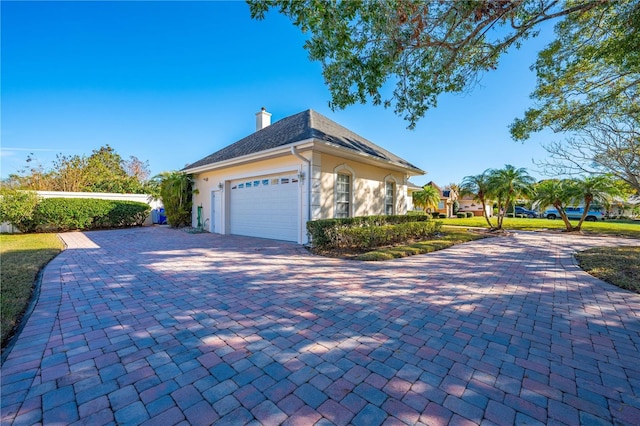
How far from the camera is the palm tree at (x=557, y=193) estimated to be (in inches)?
551

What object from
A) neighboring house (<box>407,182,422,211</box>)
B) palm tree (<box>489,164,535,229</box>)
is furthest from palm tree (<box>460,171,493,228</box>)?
neighboring house (<box>407,182,422,211</box>)

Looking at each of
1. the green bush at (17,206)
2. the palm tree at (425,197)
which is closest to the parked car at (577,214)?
the palm tree at (425,197)

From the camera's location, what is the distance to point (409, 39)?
19.8ft

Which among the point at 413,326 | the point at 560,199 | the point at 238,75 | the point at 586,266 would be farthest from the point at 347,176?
the point at 560,199

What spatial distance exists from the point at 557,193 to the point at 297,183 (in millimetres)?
14553

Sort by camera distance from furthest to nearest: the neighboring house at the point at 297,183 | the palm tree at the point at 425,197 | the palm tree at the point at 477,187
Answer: the palm tree at the point at 425,197, the palm tree at the point at 477,187, the neighboring house at the point at 297,183

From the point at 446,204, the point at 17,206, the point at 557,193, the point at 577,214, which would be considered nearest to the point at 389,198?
the point at 557,193

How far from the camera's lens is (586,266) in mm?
6453

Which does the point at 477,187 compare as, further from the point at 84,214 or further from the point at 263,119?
the point at 84,214

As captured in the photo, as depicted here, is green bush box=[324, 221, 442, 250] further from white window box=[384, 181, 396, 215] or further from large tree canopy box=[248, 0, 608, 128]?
large tree canopy box=[248, 0, 608, 128]

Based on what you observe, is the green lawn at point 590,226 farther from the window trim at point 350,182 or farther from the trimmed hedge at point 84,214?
the trimmed hedge at point 84,214

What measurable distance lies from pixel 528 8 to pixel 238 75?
9.81 m

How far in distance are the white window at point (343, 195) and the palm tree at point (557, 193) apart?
35.9 ft

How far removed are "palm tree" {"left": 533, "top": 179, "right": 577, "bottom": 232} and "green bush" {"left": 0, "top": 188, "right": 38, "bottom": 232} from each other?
25.7 meters
